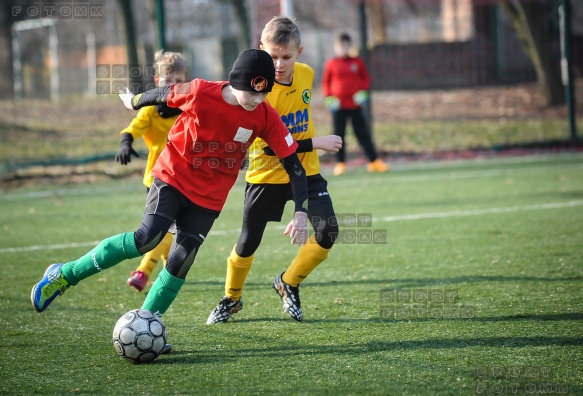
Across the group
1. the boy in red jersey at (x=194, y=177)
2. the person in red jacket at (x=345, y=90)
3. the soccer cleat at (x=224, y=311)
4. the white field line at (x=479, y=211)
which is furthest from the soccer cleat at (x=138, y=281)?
the person in red jacket at (x=345, y=90)

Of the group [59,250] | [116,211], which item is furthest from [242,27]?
[59,250]

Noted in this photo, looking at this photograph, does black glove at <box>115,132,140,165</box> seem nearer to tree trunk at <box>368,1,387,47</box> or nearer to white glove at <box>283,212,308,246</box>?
white glove at <box>283,212,308,246</box>

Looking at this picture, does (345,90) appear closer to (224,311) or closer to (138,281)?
(138,281)

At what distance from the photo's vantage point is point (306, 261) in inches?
216

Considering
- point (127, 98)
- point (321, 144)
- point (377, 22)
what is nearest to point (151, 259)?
point (127, 98)

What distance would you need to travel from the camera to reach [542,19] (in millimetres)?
20094

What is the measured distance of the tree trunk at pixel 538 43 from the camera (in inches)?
786

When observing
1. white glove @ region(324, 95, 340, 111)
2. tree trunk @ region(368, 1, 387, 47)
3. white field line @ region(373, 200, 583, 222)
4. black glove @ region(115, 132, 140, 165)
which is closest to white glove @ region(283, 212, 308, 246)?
black glove @ region(115, 132, 140, 165)

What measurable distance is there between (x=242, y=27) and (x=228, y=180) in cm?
1771

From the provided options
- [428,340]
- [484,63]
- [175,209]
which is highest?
[484,63]

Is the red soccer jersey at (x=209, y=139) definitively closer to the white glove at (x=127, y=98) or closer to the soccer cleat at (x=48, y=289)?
the white glove at (x=127, y=98)

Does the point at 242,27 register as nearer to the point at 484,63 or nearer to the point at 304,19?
the point at 484,63

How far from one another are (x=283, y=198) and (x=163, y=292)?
1.18 meters

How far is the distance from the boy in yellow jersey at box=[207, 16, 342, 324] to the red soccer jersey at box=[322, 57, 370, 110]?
853 cm
